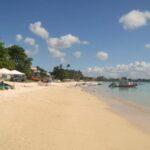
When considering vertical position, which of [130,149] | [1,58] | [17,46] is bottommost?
[130,149]

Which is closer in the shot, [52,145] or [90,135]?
[52,145]

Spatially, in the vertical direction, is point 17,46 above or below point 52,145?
above

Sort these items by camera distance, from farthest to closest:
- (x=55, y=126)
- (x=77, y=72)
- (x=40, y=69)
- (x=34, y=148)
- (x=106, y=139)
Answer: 1. (x=77, y=72)
2. (x=40, y=69)
3. (x=55, y=126)
4. (x=106, y=139)
5. (x=34, y=148)

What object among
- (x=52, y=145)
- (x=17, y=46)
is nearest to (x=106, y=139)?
(x=52, y=145)

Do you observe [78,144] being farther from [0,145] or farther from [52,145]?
[0,145]

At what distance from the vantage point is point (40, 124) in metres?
12.3

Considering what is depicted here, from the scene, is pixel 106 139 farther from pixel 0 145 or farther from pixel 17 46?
pixel 17 46

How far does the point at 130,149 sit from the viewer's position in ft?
30.2

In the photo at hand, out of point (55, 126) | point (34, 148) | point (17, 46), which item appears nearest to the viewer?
point (34, 148)

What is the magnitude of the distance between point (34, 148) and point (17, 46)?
8039 cm

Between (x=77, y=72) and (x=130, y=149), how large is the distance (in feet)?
613

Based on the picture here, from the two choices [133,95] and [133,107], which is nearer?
[133,107]

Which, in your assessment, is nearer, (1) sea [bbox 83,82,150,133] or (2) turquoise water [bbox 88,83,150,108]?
(1) sea [bbox 83,82,150,133]

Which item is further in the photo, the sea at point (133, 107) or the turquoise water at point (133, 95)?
the turquoise water at point (133, 95)
